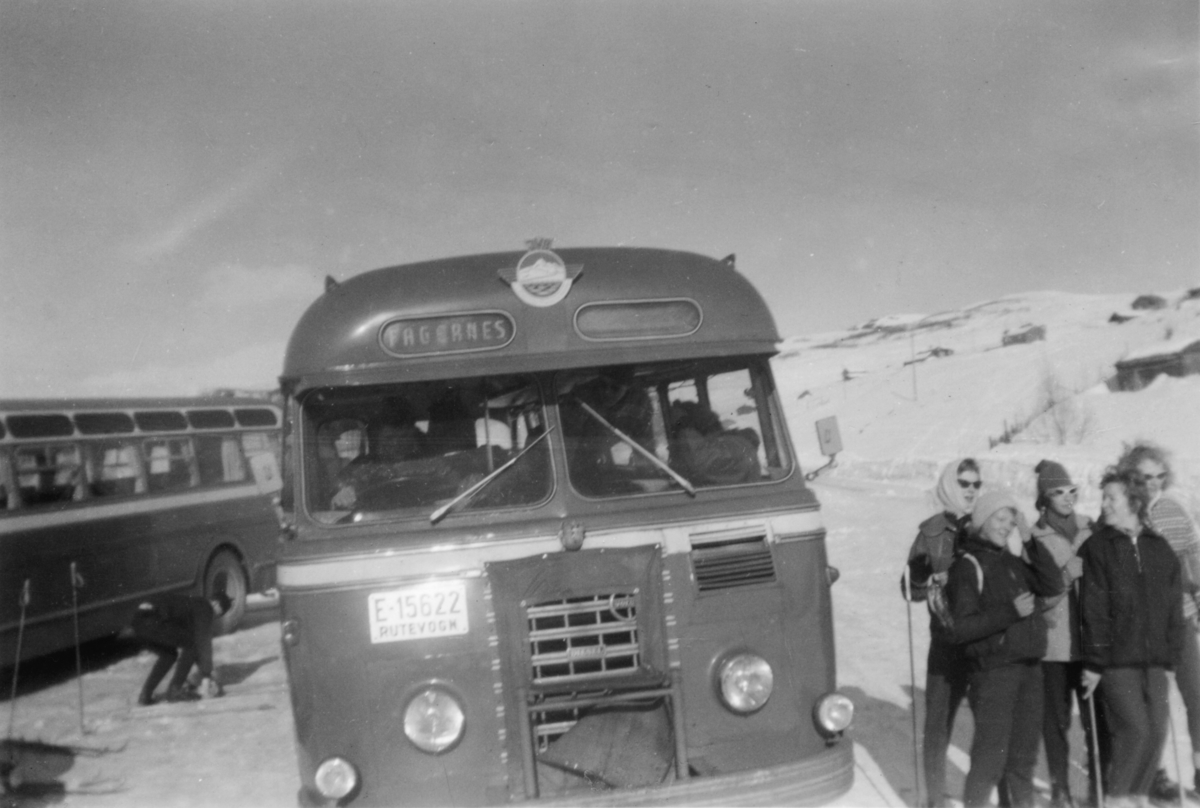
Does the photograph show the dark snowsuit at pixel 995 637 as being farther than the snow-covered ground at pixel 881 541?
No

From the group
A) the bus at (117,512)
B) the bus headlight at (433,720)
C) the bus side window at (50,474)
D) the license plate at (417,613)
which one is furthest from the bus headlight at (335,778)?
the bus side window at (50,474)

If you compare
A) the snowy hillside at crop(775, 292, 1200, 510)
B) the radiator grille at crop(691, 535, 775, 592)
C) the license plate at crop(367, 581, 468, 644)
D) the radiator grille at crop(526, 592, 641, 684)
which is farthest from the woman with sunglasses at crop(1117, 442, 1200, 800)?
the snowy hillside at crop(775, 292, 1200, 510)

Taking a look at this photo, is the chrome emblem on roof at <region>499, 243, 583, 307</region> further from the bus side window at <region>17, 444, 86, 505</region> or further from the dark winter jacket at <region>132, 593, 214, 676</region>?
the bus side window at <region>17, 444, 86, 505</region>

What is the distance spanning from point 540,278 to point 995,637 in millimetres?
2549

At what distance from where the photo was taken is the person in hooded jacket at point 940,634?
16.3ft

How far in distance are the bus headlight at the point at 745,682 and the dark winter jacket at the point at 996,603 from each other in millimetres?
926

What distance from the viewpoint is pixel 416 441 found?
14.7ft

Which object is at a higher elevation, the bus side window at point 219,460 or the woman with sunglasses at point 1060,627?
the bus side window at point 219,460

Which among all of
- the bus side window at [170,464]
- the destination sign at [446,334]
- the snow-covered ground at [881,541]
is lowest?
the snow-covered ground at [881,541]

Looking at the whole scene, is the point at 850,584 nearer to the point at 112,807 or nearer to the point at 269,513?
the point at 269,513

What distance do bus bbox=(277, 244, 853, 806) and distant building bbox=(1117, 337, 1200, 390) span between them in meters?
22.5

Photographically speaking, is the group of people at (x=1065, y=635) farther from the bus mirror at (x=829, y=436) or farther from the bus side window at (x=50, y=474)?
the bus side window at (x=50, y=474)

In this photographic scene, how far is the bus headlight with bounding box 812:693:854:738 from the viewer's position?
433cm

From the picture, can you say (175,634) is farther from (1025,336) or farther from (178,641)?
(1025,336)
